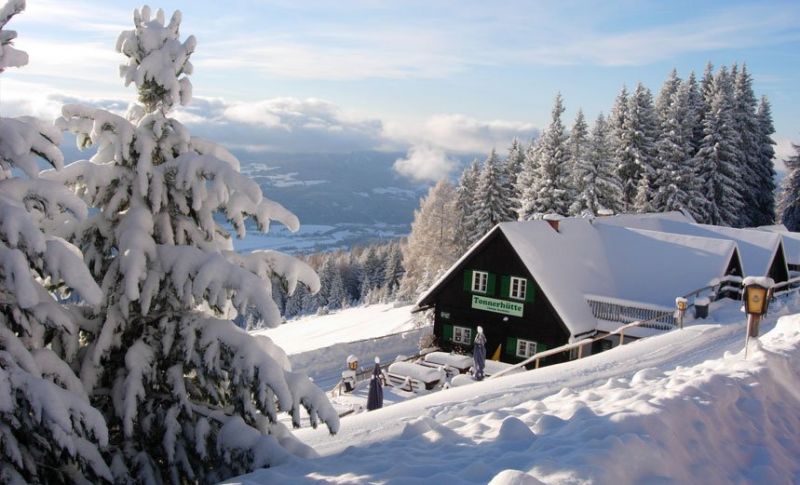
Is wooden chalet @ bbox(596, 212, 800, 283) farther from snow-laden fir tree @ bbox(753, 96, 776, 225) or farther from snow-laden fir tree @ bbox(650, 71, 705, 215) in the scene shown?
snow-laden fir tree @ bbox(753, 96, 776, 225)

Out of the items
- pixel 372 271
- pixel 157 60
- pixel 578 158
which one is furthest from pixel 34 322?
pixel 372 271

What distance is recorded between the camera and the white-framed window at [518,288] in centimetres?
2645

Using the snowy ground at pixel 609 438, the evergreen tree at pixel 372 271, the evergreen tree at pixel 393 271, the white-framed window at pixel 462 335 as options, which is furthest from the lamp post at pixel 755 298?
the evergreen tree at pixel 372 271

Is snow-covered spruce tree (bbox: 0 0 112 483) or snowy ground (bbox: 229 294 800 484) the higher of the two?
snow-covered spruce tree (bbox: 0 0 112 483)

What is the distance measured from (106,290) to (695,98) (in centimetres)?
5998

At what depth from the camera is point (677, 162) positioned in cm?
5316

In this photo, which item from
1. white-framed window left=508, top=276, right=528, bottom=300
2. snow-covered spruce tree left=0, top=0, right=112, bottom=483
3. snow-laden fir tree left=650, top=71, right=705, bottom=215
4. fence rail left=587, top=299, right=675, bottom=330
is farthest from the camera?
snow-laden fir tree left=650, top=71, right=705, bottom=215

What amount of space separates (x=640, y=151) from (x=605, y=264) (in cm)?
2903

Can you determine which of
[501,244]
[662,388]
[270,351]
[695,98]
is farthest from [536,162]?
[270,351]

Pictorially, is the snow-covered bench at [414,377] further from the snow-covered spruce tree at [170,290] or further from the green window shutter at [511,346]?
the snow-covered spruce tree at [170,290]

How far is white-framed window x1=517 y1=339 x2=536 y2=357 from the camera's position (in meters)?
26.3

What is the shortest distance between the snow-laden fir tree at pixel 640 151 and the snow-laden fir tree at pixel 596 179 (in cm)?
468

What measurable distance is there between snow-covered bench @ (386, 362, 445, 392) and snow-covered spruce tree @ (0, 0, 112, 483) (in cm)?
1622

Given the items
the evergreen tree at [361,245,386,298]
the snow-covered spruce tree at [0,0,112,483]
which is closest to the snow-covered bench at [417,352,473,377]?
the snow-covered spruce tree at [0,0,112,483]
